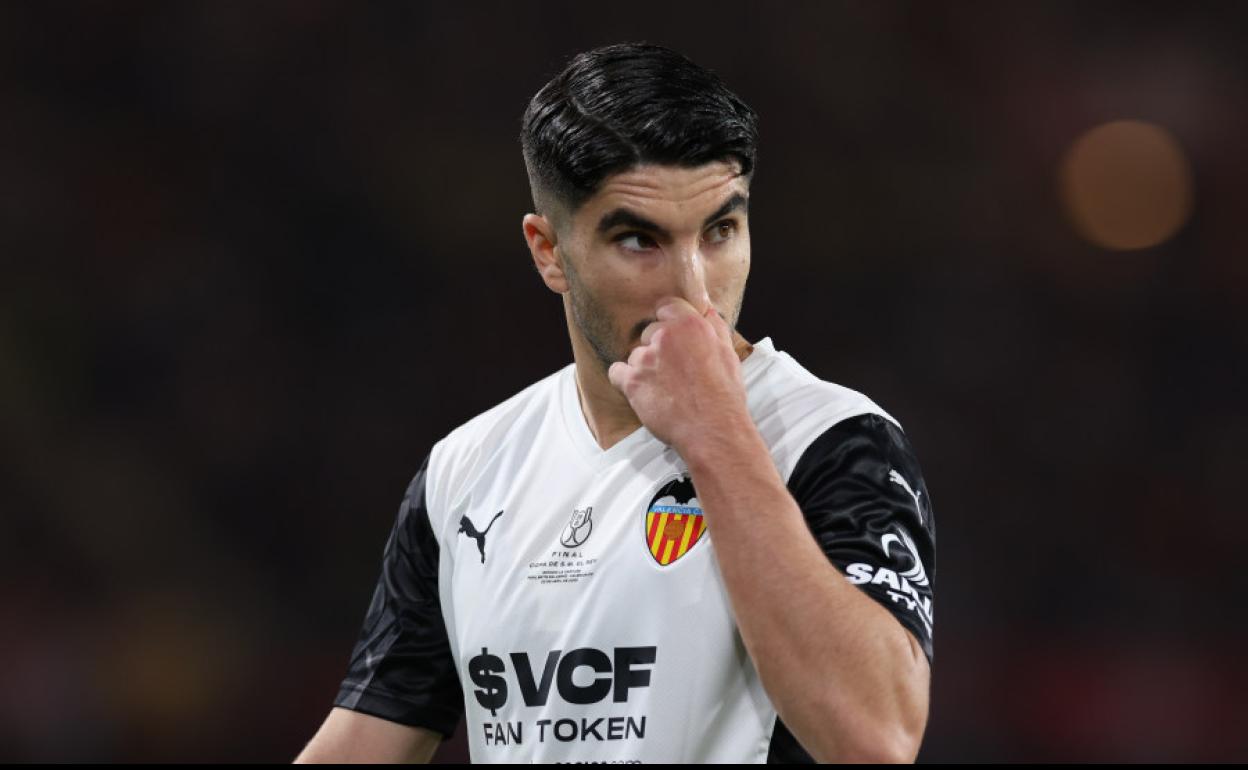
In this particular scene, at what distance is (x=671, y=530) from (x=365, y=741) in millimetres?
801

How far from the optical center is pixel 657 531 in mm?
2611

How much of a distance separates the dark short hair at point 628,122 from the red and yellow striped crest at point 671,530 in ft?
1.96

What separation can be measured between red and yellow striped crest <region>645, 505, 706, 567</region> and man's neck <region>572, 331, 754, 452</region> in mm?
258

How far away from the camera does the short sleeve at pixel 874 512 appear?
2289 mm

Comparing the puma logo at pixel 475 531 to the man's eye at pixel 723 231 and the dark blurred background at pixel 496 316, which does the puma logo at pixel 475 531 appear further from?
the dark blurred background at pixel 496 316

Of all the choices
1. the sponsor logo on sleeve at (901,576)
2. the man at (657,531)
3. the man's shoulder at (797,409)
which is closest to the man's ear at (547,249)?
the man at (657,531)

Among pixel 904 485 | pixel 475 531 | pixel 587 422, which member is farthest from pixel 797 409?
pixel 475 531

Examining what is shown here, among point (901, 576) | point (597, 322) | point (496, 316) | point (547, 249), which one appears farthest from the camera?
point (496, 316)

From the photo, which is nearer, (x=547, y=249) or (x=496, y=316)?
(x=547, y=249)

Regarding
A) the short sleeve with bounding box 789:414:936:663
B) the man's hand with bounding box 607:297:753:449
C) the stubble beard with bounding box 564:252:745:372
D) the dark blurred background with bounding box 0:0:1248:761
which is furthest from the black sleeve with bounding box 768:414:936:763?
the dark blurred background with bounding box 0:0:1248:761

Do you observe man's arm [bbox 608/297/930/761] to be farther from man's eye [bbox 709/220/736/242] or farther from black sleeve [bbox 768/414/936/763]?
man's eye [bbox 709/220/736/242]

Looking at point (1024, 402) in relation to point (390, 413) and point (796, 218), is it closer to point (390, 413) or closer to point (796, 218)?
point (796, 218)

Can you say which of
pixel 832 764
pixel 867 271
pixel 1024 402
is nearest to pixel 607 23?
pixel 867 271

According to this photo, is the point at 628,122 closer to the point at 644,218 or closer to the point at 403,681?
the point at 644,218
